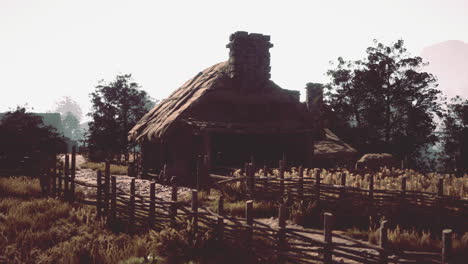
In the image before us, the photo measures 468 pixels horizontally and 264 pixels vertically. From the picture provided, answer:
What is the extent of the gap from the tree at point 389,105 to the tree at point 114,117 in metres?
16.4

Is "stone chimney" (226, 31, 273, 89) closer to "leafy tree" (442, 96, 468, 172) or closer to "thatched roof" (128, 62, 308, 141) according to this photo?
"thatched roof" (128, 62, 308, 141)

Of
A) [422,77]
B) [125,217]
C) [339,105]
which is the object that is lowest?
[125,217]

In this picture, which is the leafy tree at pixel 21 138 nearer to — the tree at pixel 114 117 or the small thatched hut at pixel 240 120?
the small thatched hut at pixel 240 120

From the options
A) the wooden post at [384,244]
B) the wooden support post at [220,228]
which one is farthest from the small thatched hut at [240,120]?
the wooden post at [384,244]

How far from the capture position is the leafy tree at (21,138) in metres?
17.2

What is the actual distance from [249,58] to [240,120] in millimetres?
2860

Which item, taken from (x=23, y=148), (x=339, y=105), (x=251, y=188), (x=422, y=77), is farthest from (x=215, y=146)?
(x=422, y=77)

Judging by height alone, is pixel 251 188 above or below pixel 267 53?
below

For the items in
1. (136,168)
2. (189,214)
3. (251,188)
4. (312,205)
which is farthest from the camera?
(136,168)

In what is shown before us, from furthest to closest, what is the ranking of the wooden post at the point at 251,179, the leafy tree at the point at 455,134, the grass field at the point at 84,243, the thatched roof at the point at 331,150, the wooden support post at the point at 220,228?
the leafy tree at the point at 455,134 → the thatched roof at the point at 331,150 → the wooden post at the point at 251,179 → the wooden support post at the point at 220,228 → the grass field at the point at 84,243

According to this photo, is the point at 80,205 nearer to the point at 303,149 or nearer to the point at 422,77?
the point at 303,149

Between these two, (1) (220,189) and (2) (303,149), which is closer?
(1) (220,189)

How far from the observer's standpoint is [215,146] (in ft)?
51.6

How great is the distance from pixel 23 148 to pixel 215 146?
9024mm
